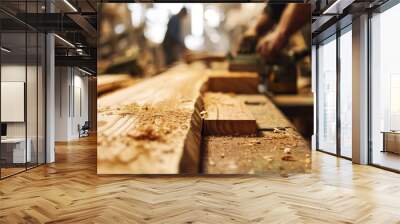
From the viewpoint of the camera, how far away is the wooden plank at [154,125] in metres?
5.40

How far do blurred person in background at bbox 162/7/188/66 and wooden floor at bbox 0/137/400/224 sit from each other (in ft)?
6.04

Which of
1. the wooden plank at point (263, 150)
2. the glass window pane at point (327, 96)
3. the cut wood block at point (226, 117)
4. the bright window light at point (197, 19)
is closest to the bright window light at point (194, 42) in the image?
the bright window light at point (197, 19)

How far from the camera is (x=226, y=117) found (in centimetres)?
562

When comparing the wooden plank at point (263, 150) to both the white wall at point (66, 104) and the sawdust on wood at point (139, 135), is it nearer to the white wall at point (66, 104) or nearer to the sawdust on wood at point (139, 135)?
the sawdust on wood at point (139, 135)

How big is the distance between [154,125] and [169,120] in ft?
0.74

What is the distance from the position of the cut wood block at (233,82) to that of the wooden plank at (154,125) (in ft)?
0.48

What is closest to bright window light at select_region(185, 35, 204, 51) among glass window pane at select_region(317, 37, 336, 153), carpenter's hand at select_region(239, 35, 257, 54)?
carpenter's hand at select_region(239, 35, 257, 54)

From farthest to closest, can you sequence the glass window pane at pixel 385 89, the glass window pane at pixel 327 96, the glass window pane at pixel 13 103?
1. the glass window pane at pixel 327 96
2. the glass window pane at pixel 385 89
3. the glass window pane at pixel 13 103

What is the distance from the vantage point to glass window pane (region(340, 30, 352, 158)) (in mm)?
8328

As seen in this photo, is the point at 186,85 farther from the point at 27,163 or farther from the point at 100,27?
the point at 27,163

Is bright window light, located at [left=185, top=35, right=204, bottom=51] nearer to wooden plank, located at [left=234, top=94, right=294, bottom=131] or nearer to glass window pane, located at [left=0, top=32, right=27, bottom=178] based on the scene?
wooden plank, located at [left=234, top=94, right=294, bottom=131]

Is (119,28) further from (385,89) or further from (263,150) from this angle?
(385,89)

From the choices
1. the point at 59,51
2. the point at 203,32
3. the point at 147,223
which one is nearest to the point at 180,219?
the point at 147,223

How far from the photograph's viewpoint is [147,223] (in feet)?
11.8
